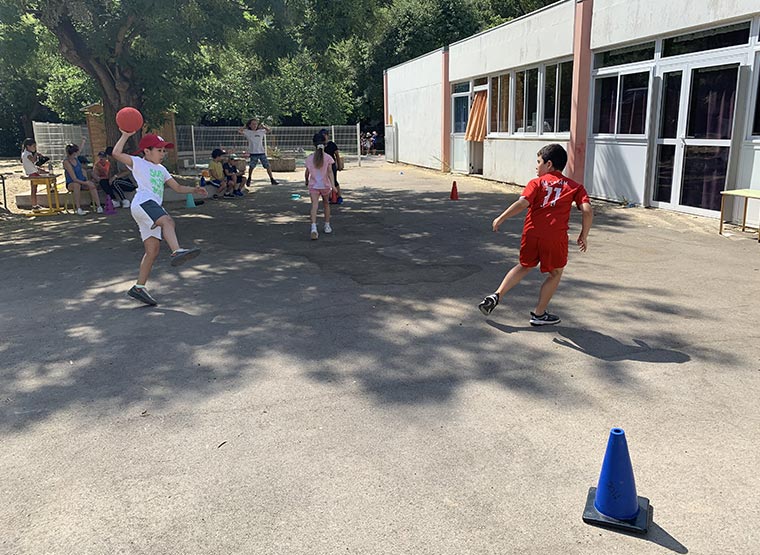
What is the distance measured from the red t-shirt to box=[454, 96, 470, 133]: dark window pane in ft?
49.0

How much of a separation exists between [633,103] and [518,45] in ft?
15.3

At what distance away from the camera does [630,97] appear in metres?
11.8

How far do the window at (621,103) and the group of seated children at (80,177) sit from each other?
9.73 metres

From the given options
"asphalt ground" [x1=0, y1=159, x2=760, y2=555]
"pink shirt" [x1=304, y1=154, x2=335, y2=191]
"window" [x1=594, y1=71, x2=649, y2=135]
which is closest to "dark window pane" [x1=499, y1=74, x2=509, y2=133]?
"window" [x1=594, y1=71, x2=649, y2=135]

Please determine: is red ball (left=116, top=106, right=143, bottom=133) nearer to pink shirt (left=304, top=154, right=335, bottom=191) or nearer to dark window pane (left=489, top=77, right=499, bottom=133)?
pink shirt (left=304, top=154, right=335, bottom=191)

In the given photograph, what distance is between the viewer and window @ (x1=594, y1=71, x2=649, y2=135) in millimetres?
11461

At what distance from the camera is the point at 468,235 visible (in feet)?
31.0

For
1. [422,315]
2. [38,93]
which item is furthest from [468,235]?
[38,93]

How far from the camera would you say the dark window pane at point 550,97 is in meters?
14.2

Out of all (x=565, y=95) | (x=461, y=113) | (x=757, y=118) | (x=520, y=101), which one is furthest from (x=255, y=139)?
(x=757, y=118)

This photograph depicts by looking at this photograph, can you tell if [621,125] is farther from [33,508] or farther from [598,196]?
[33,508]

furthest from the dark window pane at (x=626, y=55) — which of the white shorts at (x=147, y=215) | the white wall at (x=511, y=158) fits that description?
the white shorts at (x=147, y=215)

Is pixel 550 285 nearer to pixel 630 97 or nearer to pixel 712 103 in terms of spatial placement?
pixel 712 103

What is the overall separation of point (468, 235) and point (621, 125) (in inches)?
189
